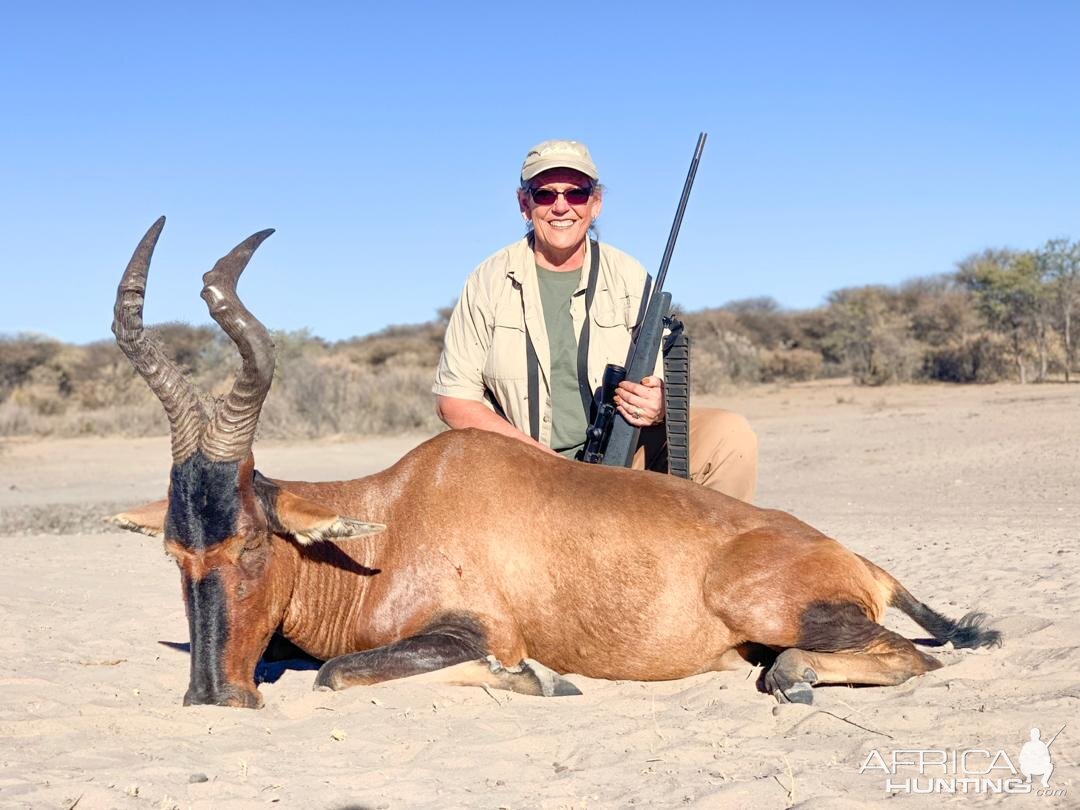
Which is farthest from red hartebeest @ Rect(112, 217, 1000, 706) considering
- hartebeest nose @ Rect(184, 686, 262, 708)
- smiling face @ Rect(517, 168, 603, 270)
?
smiling face @ Rect(517, 168, 603, 270)

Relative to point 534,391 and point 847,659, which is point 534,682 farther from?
point 534,391

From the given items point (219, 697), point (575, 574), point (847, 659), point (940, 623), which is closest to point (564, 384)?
point (575, 574)

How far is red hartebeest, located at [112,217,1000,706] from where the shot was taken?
18.7ft

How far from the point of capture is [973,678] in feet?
19.3

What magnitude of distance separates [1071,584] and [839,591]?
9.63ft

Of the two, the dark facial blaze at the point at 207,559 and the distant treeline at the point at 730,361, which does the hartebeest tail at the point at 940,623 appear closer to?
the dark facial blaze at the point at 207,559

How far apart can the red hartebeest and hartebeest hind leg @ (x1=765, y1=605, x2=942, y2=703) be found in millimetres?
11

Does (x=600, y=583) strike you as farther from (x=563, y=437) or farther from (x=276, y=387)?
(x=276, y=387)

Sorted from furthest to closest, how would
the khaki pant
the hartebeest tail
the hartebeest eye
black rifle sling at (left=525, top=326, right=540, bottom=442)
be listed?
black rifle sling at (left=525, top=326, right=540, bottom=442) → the khaki pant → the hartebeest tail → the hartebeest eye

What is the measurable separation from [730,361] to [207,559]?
116ft

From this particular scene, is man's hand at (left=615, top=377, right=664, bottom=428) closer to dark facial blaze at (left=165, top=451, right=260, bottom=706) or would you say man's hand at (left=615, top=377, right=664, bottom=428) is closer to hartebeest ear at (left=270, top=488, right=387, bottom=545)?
hartebeest ear at (left=270, top=488, right=387, bottom=545)

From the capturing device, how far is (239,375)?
18.9 ft

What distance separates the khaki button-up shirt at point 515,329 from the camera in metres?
8.23

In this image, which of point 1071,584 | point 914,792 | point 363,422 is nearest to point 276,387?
point 363,422
